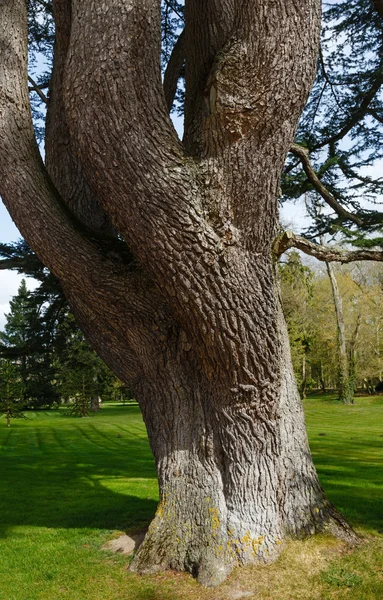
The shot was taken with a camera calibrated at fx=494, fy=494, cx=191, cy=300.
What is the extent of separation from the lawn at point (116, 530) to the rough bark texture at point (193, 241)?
0.69ft

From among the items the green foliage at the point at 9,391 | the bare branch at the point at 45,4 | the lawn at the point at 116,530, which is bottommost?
the lawn at the point at 116,530

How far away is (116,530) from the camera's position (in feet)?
17.2

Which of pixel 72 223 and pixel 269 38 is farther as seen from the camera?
pixel 72 223

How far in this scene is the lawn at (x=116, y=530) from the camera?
12.2 feet

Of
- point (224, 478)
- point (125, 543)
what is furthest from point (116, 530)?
point (224, 478)

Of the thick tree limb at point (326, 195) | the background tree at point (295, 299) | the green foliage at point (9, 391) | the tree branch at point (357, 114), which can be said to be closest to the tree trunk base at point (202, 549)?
the thick tree limb at point (326, 195)

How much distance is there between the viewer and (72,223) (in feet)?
13.4

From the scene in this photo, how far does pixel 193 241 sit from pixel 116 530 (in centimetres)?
345

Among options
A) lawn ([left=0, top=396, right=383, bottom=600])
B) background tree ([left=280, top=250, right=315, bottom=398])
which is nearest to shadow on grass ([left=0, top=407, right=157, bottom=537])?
lawn ([left=0, top=396, right=383, bottom=600])

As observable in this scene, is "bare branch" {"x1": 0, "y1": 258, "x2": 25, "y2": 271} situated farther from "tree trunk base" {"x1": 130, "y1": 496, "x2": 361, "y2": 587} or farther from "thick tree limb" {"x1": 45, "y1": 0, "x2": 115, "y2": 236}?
"tree trunk base" {"x1": 130, "y1": 496, "x2": 361, "y2": 587}

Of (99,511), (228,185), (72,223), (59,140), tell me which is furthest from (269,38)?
(99,511)

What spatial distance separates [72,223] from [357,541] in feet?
12.2

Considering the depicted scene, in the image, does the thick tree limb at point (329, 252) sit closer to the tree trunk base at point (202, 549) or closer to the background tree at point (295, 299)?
the tree trunk base at point (202, 549)

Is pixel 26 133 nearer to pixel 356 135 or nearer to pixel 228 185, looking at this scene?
pixel 228 185
